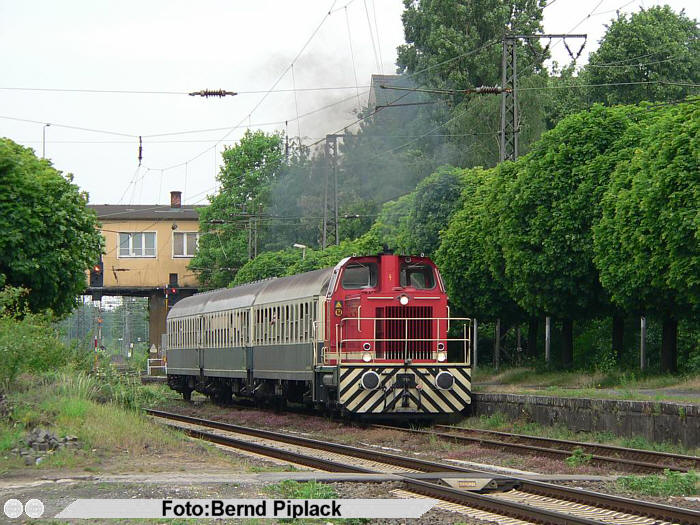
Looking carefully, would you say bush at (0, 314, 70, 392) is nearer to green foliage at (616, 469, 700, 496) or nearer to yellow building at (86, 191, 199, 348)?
green foliage at (616, 469, 700, 496)

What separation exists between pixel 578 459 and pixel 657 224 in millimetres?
11864

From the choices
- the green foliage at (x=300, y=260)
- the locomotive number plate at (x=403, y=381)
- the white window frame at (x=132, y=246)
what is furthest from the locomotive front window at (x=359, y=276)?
the white window frame at (x=132, y=246)

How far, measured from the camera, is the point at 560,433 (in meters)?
21.7

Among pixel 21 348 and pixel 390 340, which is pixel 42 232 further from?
pixel 390 340

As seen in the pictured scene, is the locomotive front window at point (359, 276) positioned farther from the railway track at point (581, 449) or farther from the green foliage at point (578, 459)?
the green foliage at point (578, 459)

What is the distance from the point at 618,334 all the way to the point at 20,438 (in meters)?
23.1

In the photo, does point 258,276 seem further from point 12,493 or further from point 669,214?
point 12,493

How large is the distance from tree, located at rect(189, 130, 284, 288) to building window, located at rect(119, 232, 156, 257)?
4.01m

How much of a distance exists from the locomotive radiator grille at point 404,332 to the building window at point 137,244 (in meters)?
60.0

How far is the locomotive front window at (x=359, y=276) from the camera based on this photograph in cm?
2456

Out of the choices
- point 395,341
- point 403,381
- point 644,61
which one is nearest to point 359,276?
point 395,341

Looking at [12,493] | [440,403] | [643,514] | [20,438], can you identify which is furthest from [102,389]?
[643,514]

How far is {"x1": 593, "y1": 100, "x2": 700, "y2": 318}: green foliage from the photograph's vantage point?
25.6 metres

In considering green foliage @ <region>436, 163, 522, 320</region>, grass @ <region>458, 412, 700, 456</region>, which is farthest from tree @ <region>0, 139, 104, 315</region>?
green foliage @ <region>436, 163, 522, 320</region>
